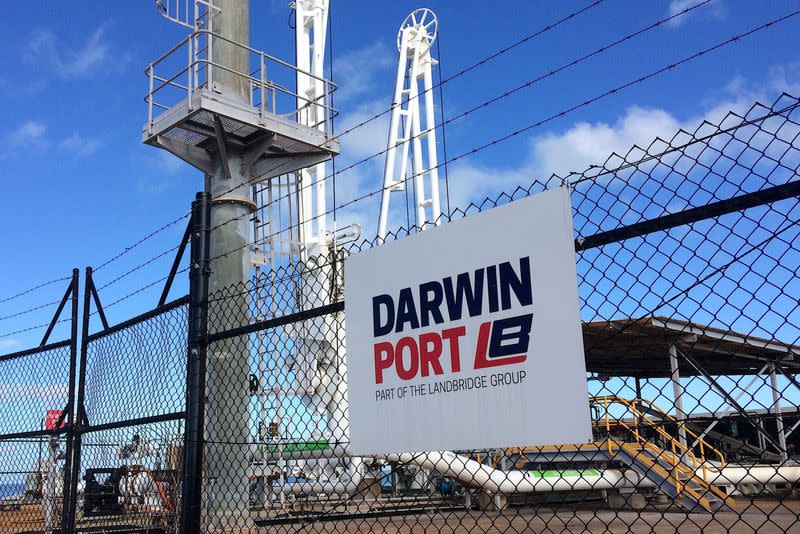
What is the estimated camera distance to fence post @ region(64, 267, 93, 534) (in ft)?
24.3

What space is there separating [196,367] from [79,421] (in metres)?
2.23

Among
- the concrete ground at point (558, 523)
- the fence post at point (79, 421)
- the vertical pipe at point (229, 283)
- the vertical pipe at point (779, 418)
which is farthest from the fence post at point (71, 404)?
the vertical pipe at point (779, 418)

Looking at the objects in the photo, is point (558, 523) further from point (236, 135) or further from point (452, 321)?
point (452, 321)

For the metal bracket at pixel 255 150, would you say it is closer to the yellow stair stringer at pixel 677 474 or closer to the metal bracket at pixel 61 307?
the metal bracket at pixel 61 307

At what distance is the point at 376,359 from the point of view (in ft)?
15.6

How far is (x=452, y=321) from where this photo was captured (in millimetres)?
4324

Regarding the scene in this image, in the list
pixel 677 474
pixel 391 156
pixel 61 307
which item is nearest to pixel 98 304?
pixel 61 307

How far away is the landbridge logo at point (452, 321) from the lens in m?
4.06

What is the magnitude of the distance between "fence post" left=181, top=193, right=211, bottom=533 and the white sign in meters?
1.76

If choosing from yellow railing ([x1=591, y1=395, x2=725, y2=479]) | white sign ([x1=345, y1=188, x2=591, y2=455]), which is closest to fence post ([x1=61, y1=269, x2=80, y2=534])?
white sign ([x1=345, y1=188, x2=591, y2=455])

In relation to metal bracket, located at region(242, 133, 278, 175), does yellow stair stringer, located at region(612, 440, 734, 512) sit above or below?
below

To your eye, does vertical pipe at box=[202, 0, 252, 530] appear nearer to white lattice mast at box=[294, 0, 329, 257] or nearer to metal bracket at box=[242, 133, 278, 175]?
metal bracket at box=[242, 133, 278, 175]

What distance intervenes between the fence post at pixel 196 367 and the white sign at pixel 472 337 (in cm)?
176

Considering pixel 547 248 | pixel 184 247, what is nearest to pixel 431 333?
pixel 547 248
